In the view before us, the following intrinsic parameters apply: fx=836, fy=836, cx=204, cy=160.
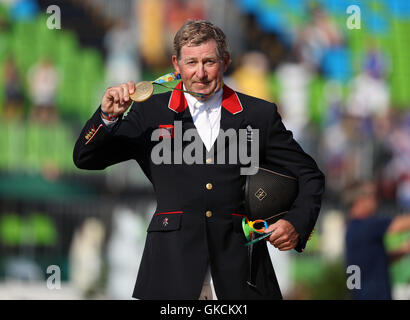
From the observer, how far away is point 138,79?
12.9m

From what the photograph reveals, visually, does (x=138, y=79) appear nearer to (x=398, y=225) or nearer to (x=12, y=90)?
(x=12, y=90)

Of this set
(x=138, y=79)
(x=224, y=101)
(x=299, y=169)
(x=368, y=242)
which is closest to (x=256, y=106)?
(x=224, y=101)

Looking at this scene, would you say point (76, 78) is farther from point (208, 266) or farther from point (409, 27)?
point (208, 266)

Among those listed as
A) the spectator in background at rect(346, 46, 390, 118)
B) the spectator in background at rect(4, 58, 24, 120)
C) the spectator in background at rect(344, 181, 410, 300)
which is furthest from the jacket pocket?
the spectator in background at rect(4, 58, 24, 120)

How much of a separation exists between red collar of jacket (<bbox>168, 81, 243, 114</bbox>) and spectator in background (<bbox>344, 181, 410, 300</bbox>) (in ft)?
12.4

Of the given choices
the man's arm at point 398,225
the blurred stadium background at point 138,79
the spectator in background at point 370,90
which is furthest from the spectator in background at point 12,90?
the man's arm at point 398,225

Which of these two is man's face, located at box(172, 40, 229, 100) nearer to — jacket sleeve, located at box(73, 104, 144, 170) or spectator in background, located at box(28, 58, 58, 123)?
jacket sleeve, located at box(73, 104, 144, 170)

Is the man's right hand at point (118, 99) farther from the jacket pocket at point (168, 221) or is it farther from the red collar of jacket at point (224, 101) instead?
the jacket pocket at point (168, 221)

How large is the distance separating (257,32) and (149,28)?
5.62 feet

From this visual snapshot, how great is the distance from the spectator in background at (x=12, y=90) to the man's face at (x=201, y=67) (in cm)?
957

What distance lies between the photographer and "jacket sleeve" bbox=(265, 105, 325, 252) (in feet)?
12.3

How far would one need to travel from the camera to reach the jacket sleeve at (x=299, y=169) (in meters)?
3.75

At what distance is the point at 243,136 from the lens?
3779 millimetres

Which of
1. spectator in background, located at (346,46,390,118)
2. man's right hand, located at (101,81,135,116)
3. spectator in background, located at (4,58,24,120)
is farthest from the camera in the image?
spectator in background, located at (4,58,24,120)
